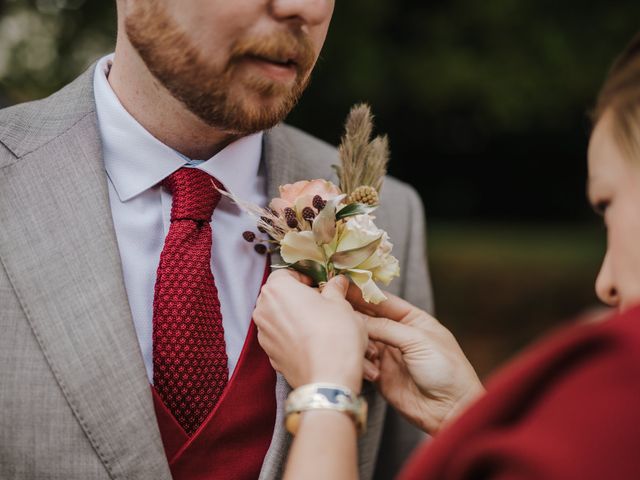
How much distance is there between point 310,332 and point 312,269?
21cm

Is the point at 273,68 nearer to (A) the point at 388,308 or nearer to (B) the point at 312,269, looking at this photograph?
(B) the point at 312,269

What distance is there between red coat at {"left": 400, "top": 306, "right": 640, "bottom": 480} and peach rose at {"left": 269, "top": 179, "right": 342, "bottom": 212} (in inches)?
28.5

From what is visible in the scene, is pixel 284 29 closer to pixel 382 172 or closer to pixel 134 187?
pixel 382 172

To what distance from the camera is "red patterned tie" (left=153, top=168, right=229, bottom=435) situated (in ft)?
5.65

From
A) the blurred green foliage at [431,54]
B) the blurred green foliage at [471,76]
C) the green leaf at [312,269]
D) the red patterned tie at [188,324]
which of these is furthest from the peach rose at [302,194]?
the blurred green foliage at [431,54]

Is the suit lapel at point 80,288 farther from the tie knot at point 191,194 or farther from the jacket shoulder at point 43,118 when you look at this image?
the tie knot at point 191,194

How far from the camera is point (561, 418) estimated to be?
1.00m

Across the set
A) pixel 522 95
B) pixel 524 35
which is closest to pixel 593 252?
pixel 522 95

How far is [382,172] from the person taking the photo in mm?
1769

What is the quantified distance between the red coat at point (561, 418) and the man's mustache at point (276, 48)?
99 cm

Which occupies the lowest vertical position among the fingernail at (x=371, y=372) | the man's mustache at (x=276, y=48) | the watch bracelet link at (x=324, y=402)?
the fingernail at (x=371, y=372)

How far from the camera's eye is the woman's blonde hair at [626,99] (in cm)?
125

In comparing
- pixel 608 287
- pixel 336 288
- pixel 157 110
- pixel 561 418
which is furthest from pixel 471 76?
pixel 561 418

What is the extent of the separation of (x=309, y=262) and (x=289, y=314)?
0.51ft
